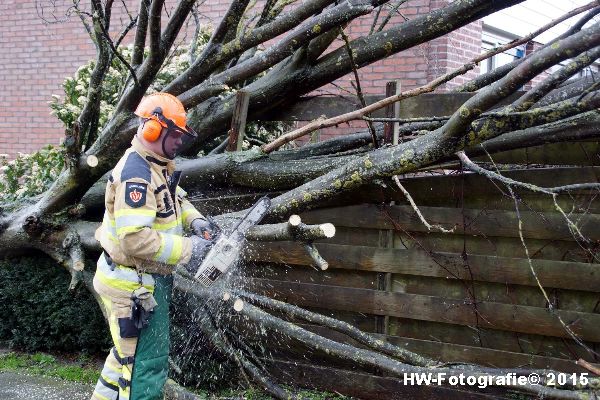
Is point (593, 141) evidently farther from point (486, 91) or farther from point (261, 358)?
point (261, 358)

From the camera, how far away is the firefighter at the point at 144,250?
3408mm

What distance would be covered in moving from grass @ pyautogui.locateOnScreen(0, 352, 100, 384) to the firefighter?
1.98m

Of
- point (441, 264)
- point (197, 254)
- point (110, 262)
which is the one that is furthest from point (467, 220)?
point (110, 262)

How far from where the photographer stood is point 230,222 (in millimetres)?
4074

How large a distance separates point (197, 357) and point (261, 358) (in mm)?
511

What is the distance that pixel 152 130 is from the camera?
3.50 m

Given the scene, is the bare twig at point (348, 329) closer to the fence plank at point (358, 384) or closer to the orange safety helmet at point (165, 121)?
the fence plank at point (358, 384)

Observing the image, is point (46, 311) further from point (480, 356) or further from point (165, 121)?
point (480, 356)

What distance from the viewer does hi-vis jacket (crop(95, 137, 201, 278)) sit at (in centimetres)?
338

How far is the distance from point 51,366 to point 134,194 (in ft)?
10.4

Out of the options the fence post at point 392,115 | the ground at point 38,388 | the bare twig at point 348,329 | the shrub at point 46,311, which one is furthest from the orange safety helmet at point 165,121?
the shrub at point 46,311

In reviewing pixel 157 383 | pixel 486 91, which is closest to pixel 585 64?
pixel 486 91

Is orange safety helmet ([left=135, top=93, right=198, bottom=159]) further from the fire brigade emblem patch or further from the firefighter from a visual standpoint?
the fire brigade emblem patch

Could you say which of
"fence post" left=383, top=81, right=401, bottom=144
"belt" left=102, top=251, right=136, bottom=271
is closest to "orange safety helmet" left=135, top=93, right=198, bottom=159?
"belt" left=102, top=251, right=136, bottom=271
